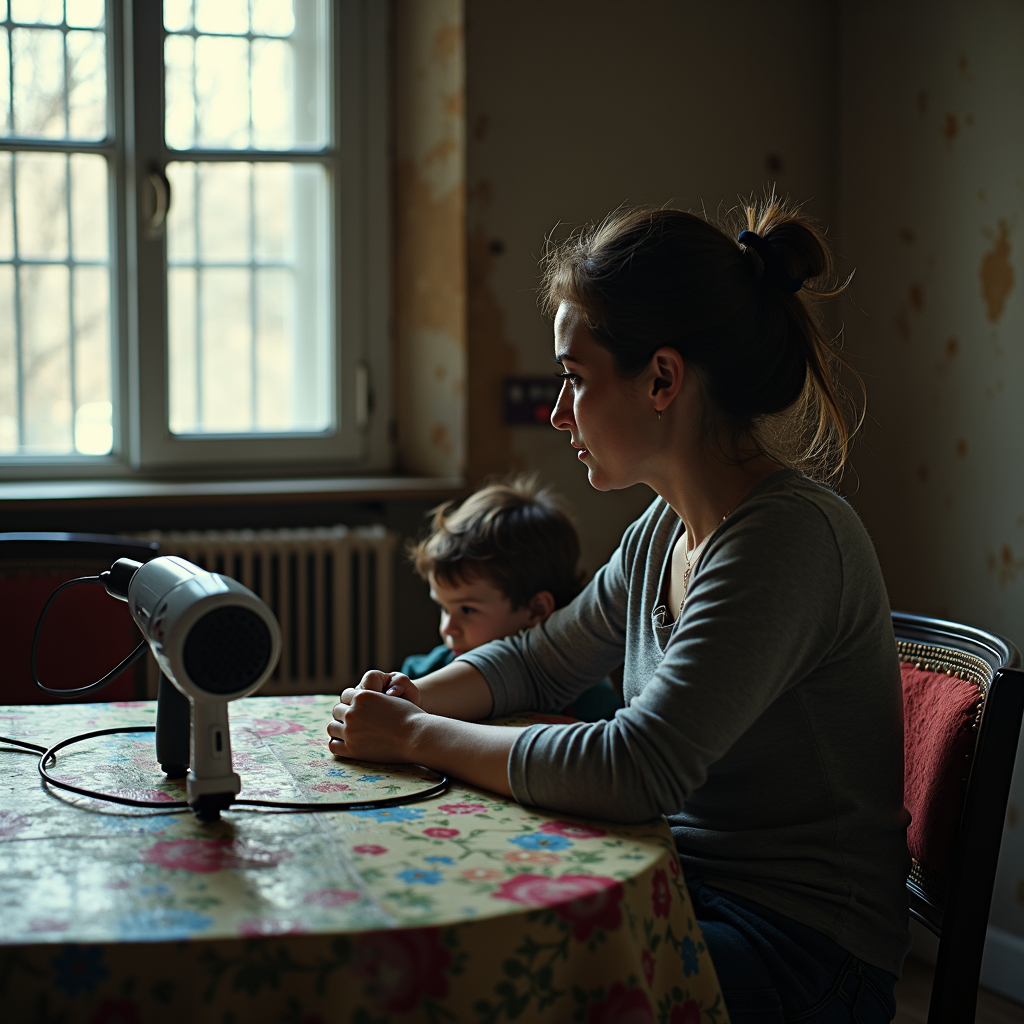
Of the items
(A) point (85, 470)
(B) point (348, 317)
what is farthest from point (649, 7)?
(A) point (85, 470)

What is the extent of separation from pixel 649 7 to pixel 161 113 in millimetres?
1192

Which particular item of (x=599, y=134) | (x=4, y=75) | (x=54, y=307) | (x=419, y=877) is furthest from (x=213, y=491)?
(x=419, y=877)

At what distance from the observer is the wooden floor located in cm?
208

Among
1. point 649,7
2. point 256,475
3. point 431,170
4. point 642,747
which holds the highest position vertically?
point 649,7

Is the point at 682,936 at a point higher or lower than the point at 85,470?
lower

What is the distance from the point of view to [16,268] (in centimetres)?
262

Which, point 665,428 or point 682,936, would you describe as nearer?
point 682,936

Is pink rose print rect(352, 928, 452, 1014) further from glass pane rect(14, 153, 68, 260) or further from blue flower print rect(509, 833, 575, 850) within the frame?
glass pane rect(14, 153, 68, 260)

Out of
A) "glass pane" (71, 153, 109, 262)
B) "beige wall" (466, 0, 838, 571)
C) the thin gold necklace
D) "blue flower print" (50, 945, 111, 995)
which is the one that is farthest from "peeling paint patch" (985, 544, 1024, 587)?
"glass pane" (71, 153, 109, 262)

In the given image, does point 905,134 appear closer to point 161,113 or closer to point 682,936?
point 161,113

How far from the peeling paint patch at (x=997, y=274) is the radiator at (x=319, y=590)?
1.37 m

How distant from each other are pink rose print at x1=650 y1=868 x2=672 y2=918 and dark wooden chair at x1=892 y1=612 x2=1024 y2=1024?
32cm

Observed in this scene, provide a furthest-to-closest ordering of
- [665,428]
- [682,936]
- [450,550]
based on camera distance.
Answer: [450,550] < [665,428] < [682,936]

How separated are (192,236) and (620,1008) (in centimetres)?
235
